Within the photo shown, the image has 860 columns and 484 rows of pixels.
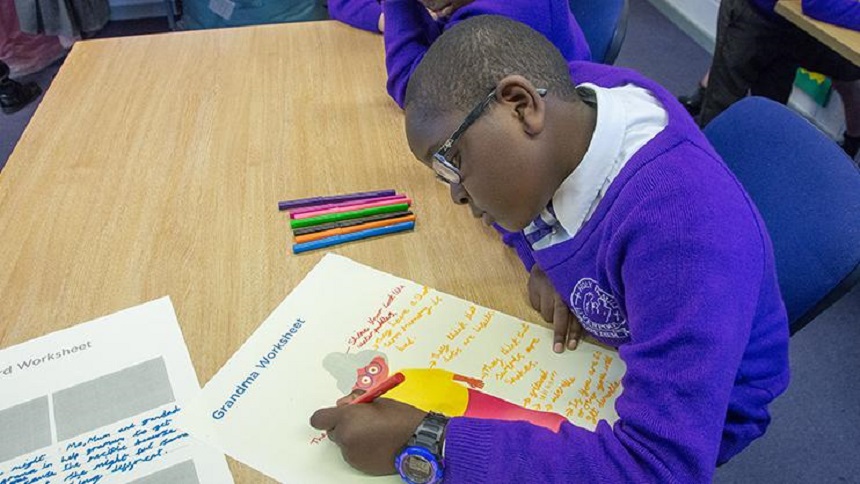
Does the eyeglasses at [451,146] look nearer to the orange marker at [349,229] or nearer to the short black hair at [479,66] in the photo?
the short black hair at [479,66]

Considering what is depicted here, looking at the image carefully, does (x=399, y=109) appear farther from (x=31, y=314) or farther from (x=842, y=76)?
(x=842, y=76)

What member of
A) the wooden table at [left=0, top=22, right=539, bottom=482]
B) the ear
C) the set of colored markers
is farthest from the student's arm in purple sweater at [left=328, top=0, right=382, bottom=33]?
the ear

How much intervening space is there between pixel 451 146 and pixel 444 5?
20.6 inches

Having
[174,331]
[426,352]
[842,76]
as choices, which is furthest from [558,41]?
[842,76]

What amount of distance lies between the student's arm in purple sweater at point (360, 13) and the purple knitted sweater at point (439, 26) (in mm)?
209

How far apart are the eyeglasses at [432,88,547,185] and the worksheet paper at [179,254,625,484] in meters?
0.19

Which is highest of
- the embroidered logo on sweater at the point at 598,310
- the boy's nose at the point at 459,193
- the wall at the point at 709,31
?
the boy's nose at the point at 459,193

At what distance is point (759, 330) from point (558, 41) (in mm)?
623

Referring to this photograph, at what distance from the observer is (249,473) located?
2.13ft

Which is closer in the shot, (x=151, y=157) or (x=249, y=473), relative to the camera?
(x=249, y=473)

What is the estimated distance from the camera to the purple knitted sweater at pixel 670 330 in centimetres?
58

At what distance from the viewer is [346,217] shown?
0.95m

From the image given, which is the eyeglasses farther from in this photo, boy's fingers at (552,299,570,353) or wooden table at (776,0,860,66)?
wooden table at (776,0,860,66)

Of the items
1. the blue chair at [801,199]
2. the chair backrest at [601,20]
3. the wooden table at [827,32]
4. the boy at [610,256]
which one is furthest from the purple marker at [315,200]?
the wooden table at [827,32]
